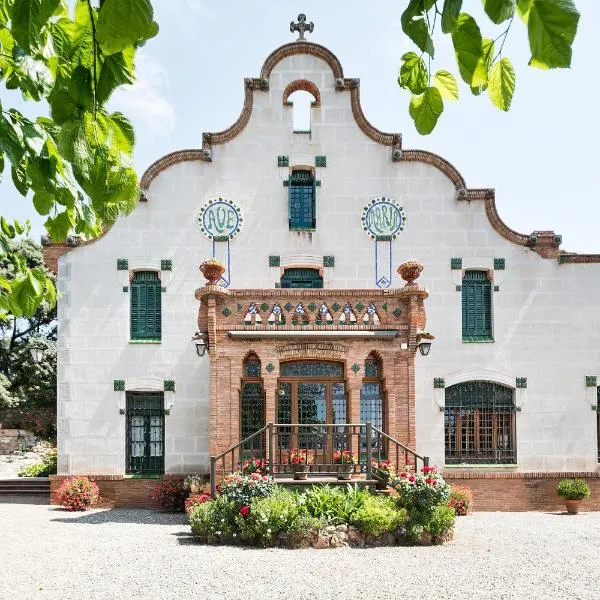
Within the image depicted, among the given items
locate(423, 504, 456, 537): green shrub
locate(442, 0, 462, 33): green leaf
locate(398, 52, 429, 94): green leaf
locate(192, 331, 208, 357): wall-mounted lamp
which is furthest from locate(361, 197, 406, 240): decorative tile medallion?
locate(442, 0, 462, 33): green leaf

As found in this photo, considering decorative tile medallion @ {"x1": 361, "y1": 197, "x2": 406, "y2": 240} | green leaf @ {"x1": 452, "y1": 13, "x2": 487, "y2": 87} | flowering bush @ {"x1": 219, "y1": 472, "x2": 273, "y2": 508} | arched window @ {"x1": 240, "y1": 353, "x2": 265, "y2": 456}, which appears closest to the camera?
green leaf @ {"x1": 452, "y1": 13, "x2": 487, "y2": 87}

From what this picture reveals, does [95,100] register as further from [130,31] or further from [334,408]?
[334,408]

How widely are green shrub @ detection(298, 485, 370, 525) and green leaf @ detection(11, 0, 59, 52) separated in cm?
1182

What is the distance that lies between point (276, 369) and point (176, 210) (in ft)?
17.5

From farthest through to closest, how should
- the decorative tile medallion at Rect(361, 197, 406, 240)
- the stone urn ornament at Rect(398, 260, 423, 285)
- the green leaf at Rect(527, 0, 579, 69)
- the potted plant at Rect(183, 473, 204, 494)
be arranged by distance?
the decorative tile medallion at Rect(361, 197, 406, 240) < the potted plant at Rect(183, 473, 204, 494) < the stone urn ornament at Rect(398, 260, 423, 285) < the green leaf at Rect(527, 0, 579, 69)

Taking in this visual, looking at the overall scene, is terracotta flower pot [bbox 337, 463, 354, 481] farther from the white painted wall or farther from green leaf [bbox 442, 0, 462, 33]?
green leaf [bbox 442, 0, 462, 33]

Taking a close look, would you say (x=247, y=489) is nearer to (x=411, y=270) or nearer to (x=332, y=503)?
(x=332, y=503)

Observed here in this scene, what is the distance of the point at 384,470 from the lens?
1509cm

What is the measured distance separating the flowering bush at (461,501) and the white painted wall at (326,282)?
4.03 ft

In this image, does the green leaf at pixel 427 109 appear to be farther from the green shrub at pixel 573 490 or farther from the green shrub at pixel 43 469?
the green shrub at pixel 43 469

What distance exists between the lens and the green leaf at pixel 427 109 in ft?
7.23

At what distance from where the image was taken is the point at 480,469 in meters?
18.3

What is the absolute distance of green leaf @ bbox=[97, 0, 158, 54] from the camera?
1.63 meters

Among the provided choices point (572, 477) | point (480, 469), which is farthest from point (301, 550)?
point (572, 477)
